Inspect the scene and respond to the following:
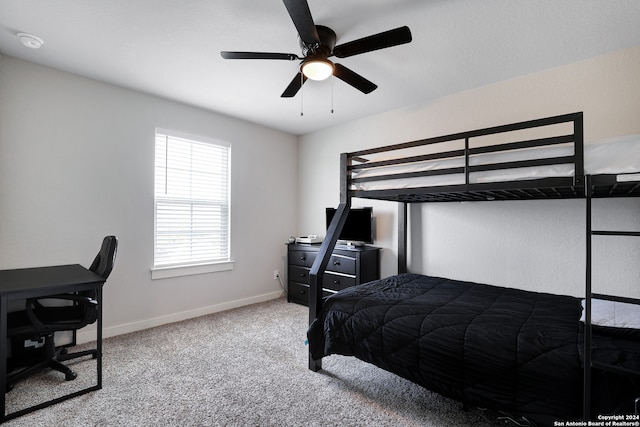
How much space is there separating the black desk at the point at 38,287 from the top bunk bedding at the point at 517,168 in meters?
2.10

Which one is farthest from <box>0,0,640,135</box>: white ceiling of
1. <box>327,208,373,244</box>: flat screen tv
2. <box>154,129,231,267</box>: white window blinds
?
<box>327,208,373,244</box>: flat screen tv

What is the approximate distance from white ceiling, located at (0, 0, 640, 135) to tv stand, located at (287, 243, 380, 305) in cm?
184

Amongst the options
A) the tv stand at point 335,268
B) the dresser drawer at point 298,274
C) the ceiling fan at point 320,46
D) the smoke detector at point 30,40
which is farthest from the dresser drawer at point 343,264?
the smoke detector at point 30,40

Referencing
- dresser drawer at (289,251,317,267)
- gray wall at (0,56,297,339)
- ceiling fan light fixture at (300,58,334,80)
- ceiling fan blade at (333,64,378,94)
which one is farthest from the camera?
dresser drawer at (289,251,317,267)

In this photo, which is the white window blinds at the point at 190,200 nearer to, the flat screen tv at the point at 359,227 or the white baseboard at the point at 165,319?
the white baseboard at the point at 165,319

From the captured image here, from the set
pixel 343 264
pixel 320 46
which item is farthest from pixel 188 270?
pixel 320 46

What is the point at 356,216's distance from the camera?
3914mm

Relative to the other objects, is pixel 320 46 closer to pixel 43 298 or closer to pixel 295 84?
pixel 295 84

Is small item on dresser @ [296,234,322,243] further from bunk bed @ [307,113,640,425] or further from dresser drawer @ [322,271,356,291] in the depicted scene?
bunk bed @ [307,113,640,425]

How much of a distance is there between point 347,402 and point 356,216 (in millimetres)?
2274

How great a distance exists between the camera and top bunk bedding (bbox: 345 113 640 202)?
5.13ft

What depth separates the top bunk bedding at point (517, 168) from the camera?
1.56 m

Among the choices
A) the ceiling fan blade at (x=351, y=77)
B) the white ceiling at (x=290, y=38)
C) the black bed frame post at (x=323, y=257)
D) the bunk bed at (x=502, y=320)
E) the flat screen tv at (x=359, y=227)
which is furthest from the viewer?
the flat screen tv at (x=359, y=227)

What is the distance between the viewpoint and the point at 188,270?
3637mm
